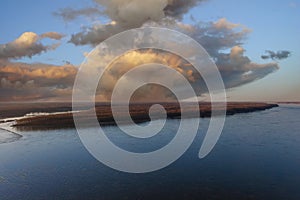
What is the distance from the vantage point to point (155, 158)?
26.7m

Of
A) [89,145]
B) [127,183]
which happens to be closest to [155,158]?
[127,183]

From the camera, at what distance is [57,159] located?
2683 centimetres

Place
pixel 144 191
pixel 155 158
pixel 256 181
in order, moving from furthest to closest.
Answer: pixel 155 158
pixel 256 181
pixel 144 191

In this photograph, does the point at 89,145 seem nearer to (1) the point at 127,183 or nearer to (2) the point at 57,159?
(2) the point at 57,159

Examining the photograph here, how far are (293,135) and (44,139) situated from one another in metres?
33.1

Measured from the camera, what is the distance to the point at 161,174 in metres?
21.5

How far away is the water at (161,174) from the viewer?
17.4 meters

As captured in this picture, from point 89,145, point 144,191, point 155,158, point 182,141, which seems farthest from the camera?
point 182,141

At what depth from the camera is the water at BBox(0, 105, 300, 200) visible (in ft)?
57.0

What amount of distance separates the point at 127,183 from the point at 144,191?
6.72 feet

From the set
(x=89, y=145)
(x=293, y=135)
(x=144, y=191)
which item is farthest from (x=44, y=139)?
(x=293, y=135)

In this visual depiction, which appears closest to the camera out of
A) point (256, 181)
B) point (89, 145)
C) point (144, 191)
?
point (144, 191)

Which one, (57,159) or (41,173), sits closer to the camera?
(41,173)

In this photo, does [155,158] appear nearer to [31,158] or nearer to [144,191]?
[144,191]
